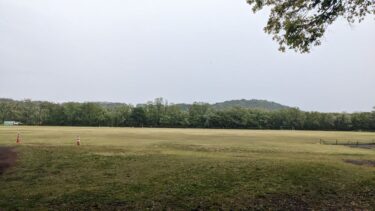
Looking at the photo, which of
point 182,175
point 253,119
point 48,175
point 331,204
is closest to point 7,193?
Result: point 48,175

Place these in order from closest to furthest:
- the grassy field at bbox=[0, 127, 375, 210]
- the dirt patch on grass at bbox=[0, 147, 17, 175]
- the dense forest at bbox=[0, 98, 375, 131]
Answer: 1. the grassy field at bbox=[0, 127, 375, 210]
2. the dirt patch on grass at bbox=[0, 147, 17, 175]
3. the dense forest at bbox=[0, 98, 375, 131]

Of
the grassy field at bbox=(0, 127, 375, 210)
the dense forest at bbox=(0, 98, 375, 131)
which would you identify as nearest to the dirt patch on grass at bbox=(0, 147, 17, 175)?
the grassy field at bbox=(0, 127, 375, 210)

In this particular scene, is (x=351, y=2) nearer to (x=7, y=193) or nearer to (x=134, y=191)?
(x=134, y=191)

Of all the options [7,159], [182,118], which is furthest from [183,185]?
[182,118]

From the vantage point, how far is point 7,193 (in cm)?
1593

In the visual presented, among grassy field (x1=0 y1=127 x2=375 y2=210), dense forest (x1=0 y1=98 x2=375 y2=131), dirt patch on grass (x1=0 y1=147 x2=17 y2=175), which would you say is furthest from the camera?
dense forest (x1=0 y1=98 x2=375 y2=131)

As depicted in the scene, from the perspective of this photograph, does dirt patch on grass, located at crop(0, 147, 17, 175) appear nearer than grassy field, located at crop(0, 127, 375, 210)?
No

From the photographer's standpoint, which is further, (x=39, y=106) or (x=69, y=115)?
(x=39, y=106)

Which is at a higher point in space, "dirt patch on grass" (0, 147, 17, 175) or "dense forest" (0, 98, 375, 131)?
"dense forest" (0, 98, 375, 131)

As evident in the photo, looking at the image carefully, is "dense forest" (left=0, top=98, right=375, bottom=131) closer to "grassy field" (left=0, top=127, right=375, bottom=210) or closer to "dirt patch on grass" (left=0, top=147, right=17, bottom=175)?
"dirt patch on grass" (left=0, top=147, right=17, bottom=175)

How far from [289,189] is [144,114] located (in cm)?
16043

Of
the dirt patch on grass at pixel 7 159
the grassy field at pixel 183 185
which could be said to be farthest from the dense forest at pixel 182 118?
the grassy field at pixel 183 185

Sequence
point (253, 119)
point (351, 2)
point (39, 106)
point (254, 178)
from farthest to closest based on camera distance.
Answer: point (39, 106)
point (253, 119)
point (254, 178)
point (351, 2)

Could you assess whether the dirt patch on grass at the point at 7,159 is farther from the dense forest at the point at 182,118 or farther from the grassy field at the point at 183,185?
the dense forest at the point at 182,118
